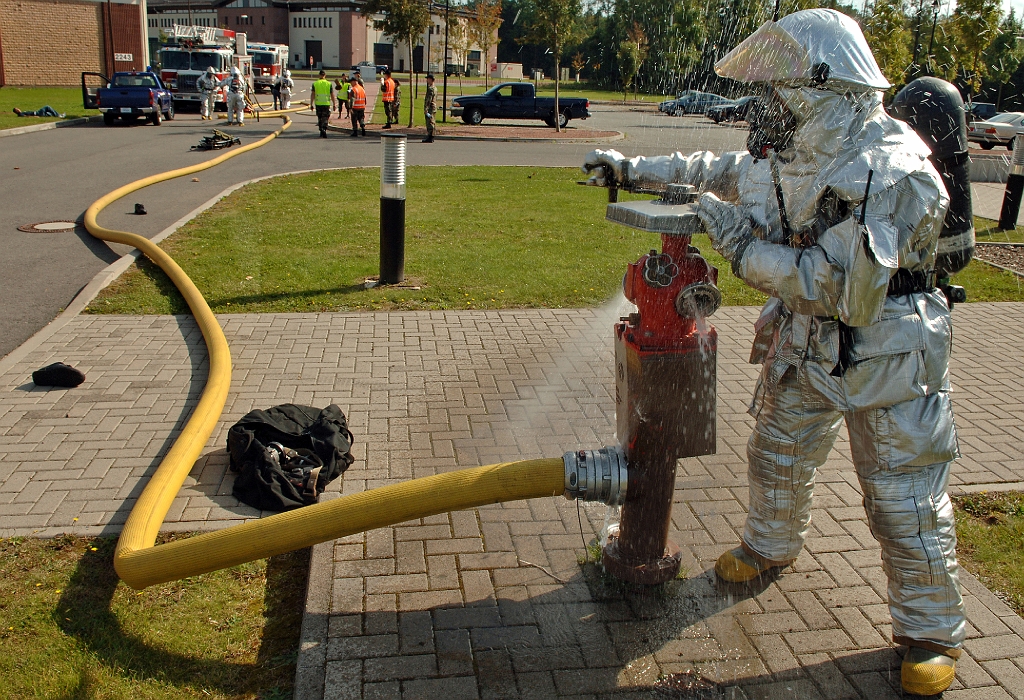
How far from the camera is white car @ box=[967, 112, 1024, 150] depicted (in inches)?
947

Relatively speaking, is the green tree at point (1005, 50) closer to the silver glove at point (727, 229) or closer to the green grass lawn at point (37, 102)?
the silver glove at point (727, 229)

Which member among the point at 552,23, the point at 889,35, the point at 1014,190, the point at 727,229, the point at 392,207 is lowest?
the point at 392,207

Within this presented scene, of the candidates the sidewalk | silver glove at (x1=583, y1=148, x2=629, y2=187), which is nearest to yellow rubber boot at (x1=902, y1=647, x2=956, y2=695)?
silver glove at (x1=583, y1=148, x2=629, y2=187)

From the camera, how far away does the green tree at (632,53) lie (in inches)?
588

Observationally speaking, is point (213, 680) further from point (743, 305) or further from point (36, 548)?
point (743, 305)

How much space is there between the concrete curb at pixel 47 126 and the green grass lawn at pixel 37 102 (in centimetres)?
33

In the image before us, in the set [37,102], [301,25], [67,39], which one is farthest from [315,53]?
[37,102]

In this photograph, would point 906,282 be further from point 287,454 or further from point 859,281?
point 287,454

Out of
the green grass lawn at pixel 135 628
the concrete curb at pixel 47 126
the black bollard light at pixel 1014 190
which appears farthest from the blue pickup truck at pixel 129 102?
the green grass lawn at pixel 135 628

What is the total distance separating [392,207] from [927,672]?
567 cm

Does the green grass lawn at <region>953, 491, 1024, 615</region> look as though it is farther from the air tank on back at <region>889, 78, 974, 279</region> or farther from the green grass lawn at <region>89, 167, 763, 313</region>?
the green grass lawn at <region>89, 167, 763, 313</region>

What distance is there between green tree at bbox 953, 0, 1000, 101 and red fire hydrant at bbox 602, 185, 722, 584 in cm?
658

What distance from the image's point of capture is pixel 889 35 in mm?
7742

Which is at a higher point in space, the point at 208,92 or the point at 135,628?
the point at 208,92
